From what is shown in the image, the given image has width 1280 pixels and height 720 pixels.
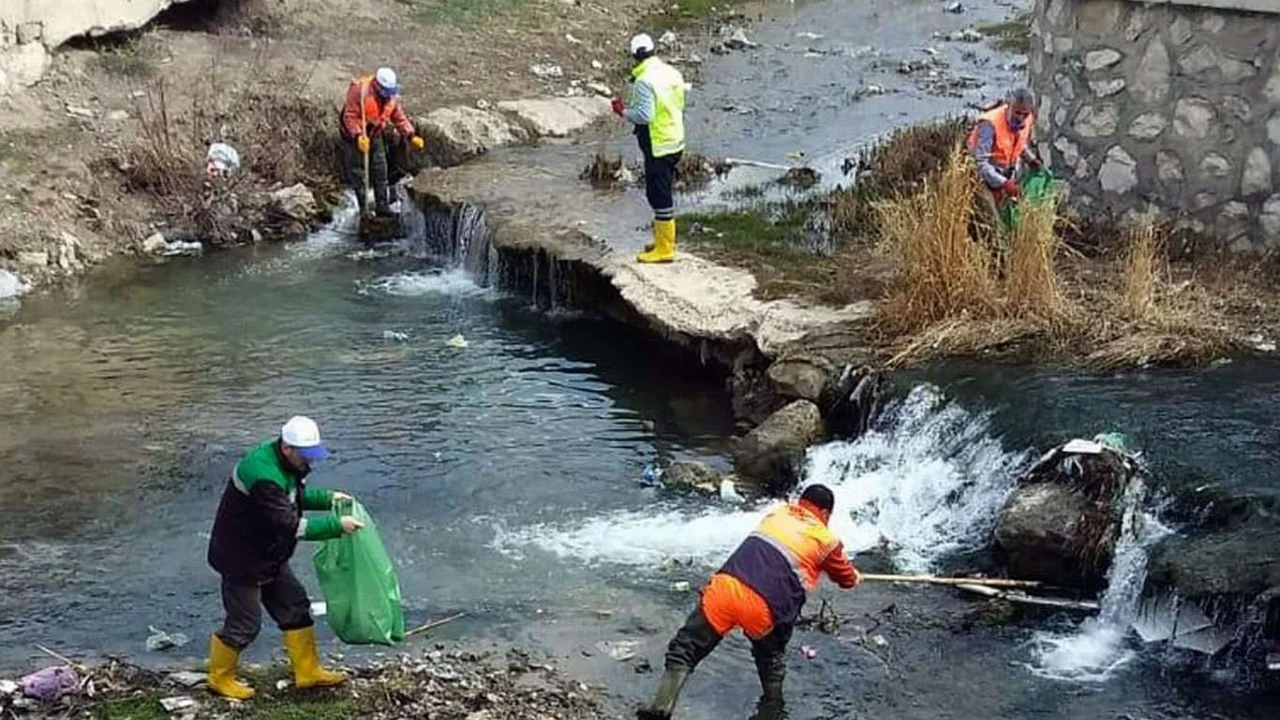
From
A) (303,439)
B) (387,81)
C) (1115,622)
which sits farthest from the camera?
(387,81)

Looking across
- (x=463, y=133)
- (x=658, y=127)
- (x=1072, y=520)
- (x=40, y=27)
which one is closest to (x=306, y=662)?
(x=1072, y=520)

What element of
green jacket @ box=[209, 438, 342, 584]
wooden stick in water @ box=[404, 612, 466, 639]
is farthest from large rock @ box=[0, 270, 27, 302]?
green jacket @ box=[209, 438, 342, 584]

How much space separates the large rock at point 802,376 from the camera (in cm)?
1150

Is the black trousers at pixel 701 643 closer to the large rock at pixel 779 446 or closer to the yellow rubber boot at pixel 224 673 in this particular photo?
the yellow rubber boot at pixel 224 673

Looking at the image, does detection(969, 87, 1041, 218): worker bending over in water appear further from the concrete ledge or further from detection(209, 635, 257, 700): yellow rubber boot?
detection(209, 635, 257, 700): yellow rubber boot

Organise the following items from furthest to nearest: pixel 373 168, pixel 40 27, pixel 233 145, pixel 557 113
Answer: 1. pixel 557 113
2. pixel 40 27
3. pixel 233 145
4. pixel 373 168

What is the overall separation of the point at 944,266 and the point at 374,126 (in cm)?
752

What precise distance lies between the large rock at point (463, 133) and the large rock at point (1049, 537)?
10336 millimetres

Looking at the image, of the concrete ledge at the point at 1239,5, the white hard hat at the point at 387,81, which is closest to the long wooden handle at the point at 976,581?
the concrete ledge at the point at 1239,5

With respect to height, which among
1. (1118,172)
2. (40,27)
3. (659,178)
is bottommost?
(659,178)

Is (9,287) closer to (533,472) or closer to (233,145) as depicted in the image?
(233,145)

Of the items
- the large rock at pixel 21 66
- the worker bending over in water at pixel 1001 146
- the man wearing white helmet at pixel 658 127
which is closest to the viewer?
the worker bending over in water at pixel 1001 146

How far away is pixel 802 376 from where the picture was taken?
11.5 metres

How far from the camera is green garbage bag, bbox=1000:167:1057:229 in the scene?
11.5 meters
